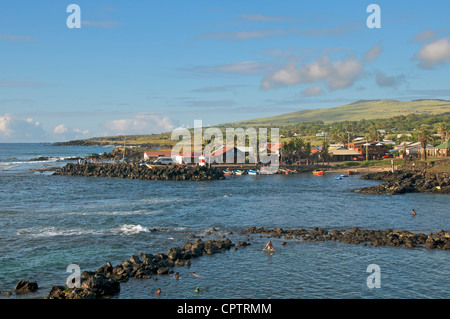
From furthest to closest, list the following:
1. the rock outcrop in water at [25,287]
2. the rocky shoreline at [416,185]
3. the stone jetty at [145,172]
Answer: the stone jetty at [145,172]
the rocky shoreline at [416,185]
the rock outcrop in water at [25,287]

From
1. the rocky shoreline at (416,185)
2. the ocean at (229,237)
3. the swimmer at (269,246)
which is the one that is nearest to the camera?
the ocean at (229,237)

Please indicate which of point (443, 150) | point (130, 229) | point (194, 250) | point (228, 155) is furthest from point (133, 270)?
point (443, 150)

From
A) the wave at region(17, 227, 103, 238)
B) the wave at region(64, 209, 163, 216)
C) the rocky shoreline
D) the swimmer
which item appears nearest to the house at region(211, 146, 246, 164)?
the rocky shoreline

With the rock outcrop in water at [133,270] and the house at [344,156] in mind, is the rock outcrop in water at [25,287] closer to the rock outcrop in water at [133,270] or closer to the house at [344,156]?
the rock outcrop in water at [133,270]

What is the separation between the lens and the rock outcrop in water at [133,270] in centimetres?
2483

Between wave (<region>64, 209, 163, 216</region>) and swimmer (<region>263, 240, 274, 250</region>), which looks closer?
swimmer (<region>263, 240, 274, 250</region>)

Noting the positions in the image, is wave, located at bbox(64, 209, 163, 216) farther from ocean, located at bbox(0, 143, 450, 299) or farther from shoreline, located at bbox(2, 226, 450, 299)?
shoreline, located at bbox(2, 226, 450, 299)

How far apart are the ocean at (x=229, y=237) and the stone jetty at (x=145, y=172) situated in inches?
817

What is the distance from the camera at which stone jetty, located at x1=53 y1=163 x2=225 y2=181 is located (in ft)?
330

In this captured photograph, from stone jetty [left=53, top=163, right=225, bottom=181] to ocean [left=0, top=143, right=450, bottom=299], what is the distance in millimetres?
20758

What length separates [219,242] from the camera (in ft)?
120

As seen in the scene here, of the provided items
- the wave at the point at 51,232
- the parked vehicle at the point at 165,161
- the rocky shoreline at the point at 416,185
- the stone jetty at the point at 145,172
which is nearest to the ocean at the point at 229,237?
the wave at the point at 51,232
